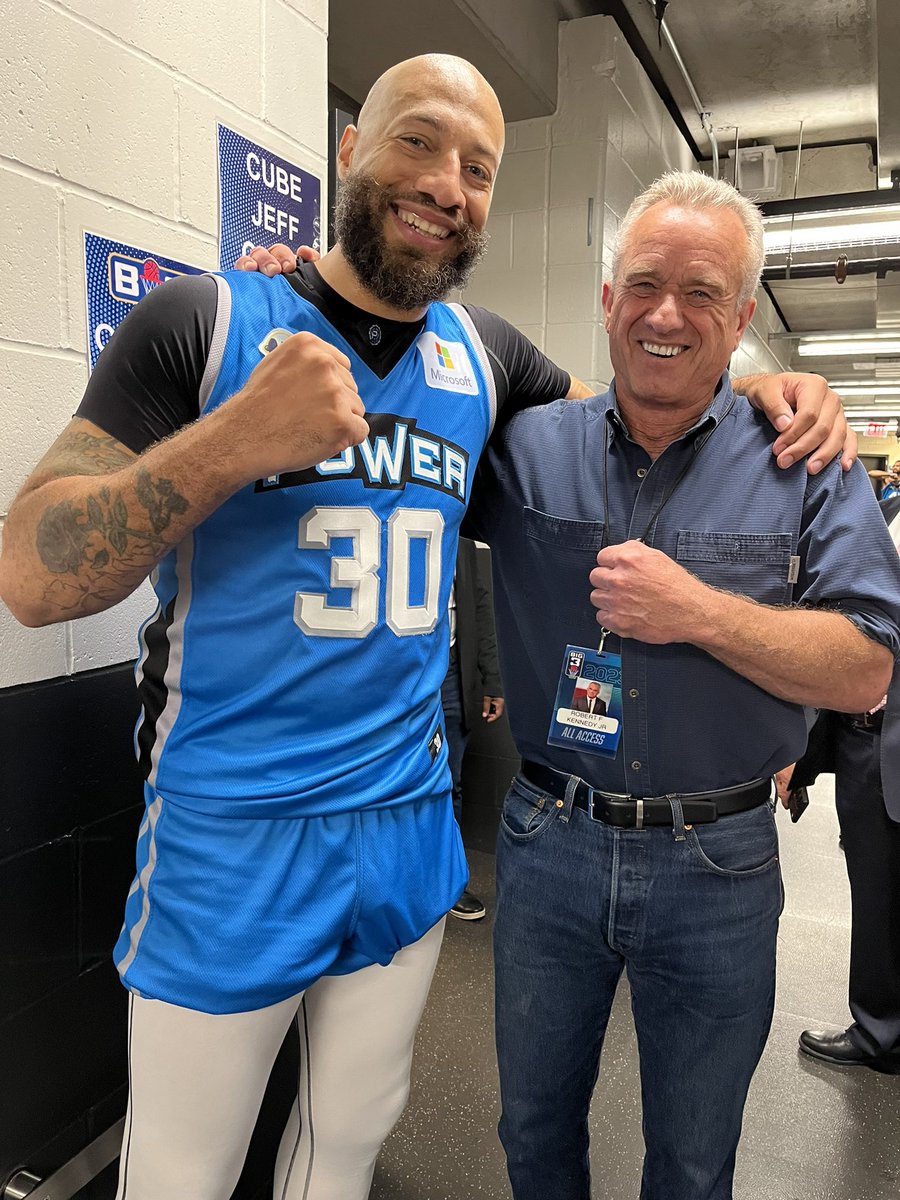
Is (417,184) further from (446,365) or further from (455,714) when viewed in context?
(455,714)

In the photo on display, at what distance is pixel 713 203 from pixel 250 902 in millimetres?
1152

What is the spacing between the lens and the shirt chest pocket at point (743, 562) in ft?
3.97

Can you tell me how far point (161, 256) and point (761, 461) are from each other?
3.27 feet

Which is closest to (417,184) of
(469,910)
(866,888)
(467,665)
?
(467,665)

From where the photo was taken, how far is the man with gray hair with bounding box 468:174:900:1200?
1.16 meters

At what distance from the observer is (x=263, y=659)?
1.00 m

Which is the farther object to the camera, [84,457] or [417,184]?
[417,184]

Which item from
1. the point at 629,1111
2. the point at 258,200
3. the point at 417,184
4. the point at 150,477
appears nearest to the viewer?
the point at 150,477

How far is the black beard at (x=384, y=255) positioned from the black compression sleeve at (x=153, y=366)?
A: 0.22m

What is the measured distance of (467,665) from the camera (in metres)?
2.86

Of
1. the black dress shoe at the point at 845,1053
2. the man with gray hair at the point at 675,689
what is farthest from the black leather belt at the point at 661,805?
the black dress shoe at the point at 845,1053

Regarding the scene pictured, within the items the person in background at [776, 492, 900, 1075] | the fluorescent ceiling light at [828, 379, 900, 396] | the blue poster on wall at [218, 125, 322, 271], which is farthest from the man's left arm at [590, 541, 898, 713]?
the fluorescent ceiling light at [828, 379, 900, 396]

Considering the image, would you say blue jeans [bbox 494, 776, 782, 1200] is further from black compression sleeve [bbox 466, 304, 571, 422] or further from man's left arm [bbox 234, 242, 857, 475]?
black compression sleeve [bbox 466, 304, 571, 422]

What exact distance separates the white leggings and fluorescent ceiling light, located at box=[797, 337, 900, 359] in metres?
9.71
